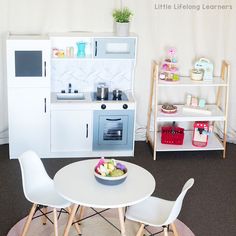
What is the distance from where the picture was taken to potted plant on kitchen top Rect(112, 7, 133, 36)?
5.65 metres

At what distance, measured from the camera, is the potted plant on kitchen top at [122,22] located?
5652 mm

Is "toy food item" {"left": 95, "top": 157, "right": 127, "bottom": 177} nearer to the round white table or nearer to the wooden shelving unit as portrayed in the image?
the round white table

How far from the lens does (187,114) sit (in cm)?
591

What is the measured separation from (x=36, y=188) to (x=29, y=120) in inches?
60.6

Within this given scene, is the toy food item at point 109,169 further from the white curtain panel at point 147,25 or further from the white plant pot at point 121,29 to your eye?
the white curtain panel at point 147,25

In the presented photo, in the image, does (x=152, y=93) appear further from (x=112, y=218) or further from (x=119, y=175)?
(x=119, y=175)

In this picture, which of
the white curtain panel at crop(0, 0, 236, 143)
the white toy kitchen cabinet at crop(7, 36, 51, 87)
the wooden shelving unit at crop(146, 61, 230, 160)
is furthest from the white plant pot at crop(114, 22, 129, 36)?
the white toy kitchen cabinet at crop(7, 36, 51, 87)

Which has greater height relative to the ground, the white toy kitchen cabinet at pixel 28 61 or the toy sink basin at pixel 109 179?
→ the white toy kitchen cabinet at pixel 28 61

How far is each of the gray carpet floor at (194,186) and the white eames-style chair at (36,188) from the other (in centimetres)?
48

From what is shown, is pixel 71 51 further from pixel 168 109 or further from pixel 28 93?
pixel 168 109

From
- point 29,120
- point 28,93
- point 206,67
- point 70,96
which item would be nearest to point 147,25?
point 206,67

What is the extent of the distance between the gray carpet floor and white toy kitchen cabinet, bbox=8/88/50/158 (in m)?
0.19

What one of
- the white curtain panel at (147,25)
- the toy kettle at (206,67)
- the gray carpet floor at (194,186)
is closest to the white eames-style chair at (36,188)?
the gray carpet floor at (194,186)

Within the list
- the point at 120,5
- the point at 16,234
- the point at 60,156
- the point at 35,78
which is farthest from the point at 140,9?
the point at 16,234
